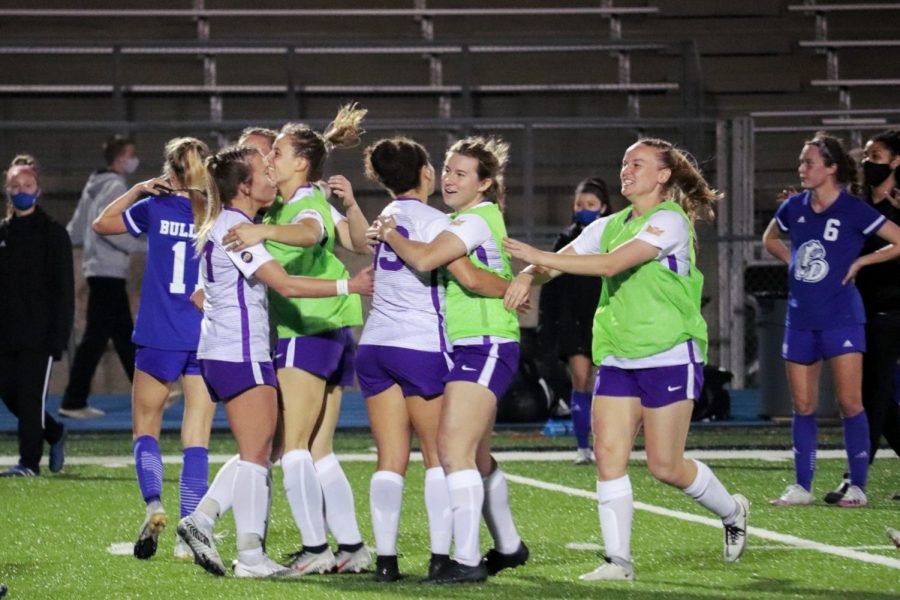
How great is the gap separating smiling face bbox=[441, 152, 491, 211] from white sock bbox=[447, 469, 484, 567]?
1.06 m

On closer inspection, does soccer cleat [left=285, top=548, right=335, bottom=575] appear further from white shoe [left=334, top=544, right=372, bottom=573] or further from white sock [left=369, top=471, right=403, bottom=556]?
white sock [left=369, top=471, right=403, bottom=556]

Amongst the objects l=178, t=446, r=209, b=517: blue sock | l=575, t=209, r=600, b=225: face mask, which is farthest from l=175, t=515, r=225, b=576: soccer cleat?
l=575, t=209, r=600, b=225: face mask

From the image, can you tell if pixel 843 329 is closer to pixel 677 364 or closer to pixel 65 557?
pixel 677 364

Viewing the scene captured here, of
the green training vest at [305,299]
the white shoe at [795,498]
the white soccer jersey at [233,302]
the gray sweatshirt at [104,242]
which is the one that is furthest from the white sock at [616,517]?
the gray sweatshirt at [104,242]

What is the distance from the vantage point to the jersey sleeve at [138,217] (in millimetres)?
7055

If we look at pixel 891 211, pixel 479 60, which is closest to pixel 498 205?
pixel 891 211

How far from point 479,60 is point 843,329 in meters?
10.9

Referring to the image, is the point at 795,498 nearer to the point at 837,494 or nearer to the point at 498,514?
the point at 837,494

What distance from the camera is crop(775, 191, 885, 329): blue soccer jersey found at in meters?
8.28

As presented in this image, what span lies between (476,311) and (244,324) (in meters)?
0.90

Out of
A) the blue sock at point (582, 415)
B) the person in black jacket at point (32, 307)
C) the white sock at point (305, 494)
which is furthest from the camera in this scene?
the blue sock at point (582, 415)

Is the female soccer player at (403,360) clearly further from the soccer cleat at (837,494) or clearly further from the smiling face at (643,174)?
the soccer cleat at (837,494)

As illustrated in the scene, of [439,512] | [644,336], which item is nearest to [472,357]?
[439,512]

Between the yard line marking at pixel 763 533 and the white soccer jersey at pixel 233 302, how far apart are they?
259 centimetres
